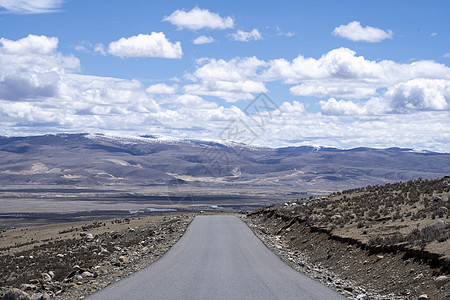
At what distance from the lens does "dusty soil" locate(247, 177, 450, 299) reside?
15352mm

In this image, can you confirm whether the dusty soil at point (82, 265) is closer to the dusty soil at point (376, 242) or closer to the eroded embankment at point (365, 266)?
the dusty soil at point (376, 242)

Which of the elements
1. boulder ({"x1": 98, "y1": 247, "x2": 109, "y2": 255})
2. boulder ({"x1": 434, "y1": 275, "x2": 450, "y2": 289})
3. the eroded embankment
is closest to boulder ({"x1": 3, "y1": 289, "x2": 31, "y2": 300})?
the eroded embankment

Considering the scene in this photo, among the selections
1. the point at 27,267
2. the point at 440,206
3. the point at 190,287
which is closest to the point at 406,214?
the point at 440,206

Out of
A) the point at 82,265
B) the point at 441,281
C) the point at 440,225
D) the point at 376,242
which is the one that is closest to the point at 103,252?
the point at 82,265

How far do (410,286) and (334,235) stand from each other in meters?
9.60

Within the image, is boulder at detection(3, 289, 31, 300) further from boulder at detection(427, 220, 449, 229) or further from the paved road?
boulder at detection(427, 220, 449, 229)

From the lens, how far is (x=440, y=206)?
25.6 meters

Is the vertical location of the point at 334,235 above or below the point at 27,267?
above

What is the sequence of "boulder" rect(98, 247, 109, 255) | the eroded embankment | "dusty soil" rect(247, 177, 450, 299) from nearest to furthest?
the eroded embankment, "dusty soil" rect(247, 177, 450, 299), "boulder" rect(98, 247, 109, 255)

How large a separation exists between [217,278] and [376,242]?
7.73 metres

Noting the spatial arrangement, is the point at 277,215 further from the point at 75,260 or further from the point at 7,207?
the point at 7,207

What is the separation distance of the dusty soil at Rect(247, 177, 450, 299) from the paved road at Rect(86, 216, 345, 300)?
4.62 ft

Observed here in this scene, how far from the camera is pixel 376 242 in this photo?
65.6 feet

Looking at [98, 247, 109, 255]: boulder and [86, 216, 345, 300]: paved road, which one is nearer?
[86, 216, 345, 300]: paved road
